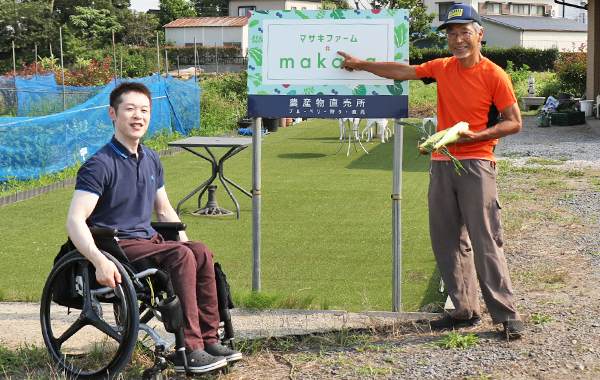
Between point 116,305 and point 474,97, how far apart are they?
2167mm

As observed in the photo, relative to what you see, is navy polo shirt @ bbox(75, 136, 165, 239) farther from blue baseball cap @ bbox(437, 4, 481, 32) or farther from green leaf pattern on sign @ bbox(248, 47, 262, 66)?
blue baseball cap @ bbox(437, 4, 481, 32)

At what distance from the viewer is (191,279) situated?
314 cm

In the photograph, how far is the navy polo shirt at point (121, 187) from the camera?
318 centimetres

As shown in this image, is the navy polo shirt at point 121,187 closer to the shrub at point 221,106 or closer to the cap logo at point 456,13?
the cap logo at point 456,13

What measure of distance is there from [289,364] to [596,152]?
457 inches

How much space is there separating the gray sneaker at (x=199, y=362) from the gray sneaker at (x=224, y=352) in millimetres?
70

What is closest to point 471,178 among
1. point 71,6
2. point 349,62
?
point 349,62

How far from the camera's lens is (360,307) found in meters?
4.53

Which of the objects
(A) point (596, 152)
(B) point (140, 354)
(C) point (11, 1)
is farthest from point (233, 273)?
(C) point (11, 1)

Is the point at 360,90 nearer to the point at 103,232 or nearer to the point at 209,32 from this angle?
the point at 103,232

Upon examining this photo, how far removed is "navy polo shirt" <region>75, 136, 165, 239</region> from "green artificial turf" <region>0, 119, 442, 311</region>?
4.35ft

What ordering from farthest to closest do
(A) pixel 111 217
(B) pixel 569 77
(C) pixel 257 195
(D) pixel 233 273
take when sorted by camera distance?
1. (B) pixel 569 77
2. (D) pixel 233 273
3. (C) pixel 257 195
4. (A) pixel 111 217

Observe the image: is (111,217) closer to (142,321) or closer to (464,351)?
(142,321)

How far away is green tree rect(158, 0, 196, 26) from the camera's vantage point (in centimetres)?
6172
